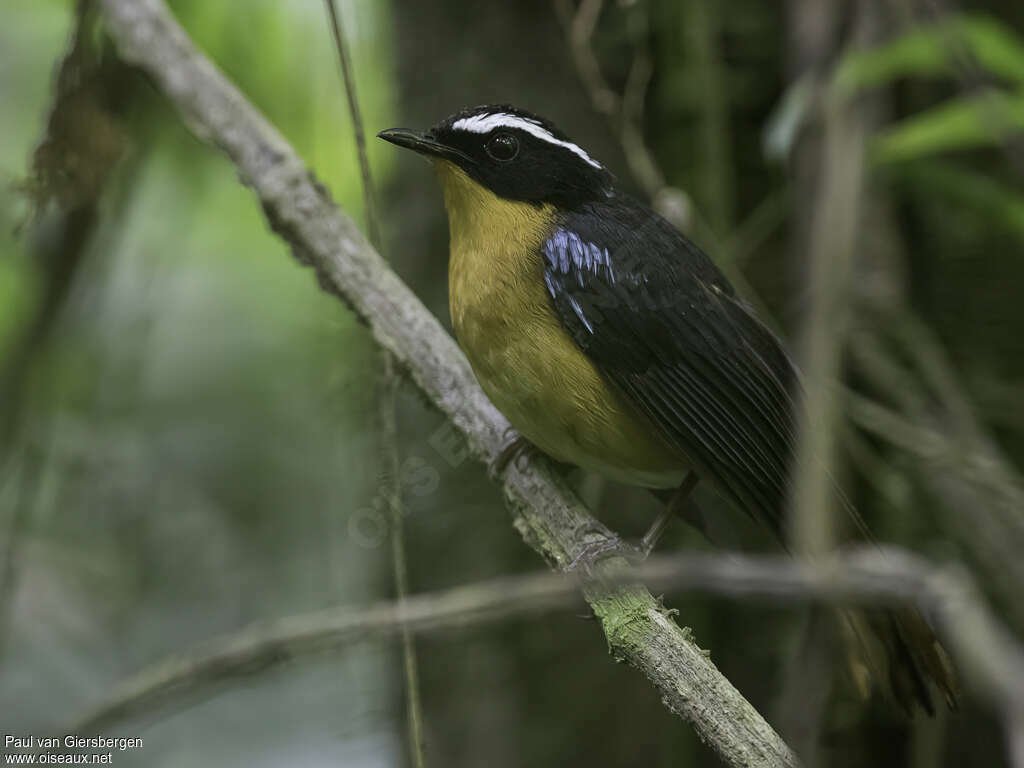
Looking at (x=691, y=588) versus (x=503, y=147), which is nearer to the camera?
(x=691, y=588)

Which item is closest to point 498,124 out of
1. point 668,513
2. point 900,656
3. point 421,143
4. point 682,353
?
point 421,143

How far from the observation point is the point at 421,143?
307cm

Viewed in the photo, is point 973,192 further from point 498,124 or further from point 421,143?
point 421,143

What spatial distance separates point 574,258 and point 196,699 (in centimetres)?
167

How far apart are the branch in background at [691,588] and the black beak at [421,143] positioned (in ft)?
5.49

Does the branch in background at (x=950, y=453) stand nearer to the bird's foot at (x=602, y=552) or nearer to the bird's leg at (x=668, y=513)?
the bird's leg at (x=668, y=513)

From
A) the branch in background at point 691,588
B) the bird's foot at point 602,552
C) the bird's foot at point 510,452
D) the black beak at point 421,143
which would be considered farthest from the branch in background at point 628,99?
the branch in background at point 691,588

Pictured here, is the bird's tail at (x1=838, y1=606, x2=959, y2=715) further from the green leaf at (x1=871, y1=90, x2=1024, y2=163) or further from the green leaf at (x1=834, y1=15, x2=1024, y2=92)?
the green leaf at (x1=834, y1=15, x2=1024, y2=92)

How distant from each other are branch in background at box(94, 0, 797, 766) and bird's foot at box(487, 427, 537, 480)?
0.07ft

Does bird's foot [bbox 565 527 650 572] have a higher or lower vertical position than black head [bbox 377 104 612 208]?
lower

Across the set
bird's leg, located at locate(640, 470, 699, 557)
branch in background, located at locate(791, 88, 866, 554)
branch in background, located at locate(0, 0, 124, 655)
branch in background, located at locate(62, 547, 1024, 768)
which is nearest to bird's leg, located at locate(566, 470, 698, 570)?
bird's leg, located at locate(640, 470, 699, 557)

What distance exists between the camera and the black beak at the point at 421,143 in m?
3.04

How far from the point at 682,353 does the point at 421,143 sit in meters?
1.02

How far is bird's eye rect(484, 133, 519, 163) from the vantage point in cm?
310
